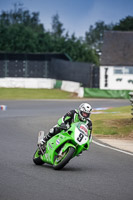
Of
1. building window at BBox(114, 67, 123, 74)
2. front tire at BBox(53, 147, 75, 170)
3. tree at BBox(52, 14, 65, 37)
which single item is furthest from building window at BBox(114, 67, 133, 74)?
tree at BBox(52, 14, 65, 37)

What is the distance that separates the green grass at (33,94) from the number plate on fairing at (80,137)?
121 ft

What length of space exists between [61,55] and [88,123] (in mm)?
Answer: 53562

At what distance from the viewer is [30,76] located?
2222 inches

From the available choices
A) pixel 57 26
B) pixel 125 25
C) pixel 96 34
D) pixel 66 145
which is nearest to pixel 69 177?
pixel 66 145

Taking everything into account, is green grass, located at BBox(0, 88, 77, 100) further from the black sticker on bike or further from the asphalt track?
the black sticker on bike

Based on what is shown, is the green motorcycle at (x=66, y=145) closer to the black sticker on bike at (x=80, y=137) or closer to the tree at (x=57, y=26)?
the black sticker on bike at (x=80, y=137)

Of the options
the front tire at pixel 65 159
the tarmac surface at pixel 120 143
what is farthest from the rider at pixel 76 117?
the tarmac surface at pixel 120 143

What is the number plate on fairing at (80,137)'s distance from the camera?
9688mm

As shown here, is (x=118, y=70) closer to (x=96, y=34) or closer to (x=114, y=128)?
(x=114, y=128)

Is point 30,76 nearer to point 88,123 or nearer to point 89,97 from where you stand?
point 89,97

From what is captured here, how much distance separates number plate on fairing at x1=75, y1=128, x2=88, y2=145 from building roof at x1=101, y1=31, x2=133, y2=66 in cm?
5213

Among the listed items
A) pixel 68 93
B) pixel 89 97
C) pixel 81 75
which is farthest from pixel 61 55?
pixel 89 97

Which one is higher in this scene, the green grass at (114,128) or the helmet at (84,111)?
the helmet at (84,111)

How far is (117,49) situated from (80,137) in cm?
5348
